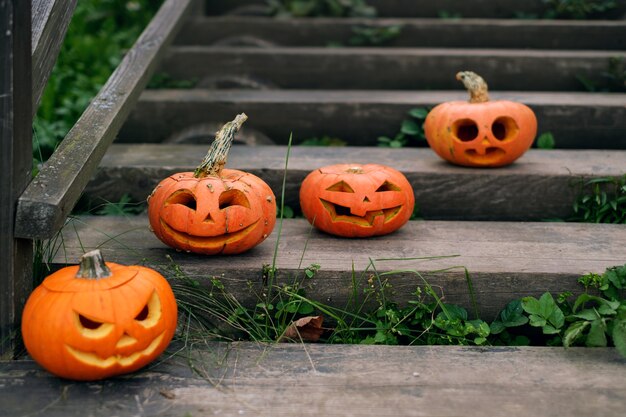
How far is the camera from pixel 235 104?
4.01m

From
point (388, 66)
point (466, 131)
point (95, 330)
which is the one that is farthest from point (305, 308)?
point (388, 66)

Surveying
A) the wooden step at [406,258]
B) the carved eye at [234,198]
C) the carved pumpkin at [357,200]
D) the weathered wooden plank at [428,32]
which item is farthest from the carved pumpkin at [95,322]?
the weathered wooden plank at [428,32]

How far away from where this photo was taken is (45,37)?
2.50 meters

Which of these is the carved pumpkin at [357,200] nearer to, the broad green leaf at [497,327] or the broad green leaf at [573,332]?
the broad green leaf at [497,327]

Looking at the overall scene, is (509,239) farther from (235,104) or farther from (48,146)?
(48,146)

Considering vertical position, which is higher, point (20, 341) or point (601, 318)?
point (601, 318)

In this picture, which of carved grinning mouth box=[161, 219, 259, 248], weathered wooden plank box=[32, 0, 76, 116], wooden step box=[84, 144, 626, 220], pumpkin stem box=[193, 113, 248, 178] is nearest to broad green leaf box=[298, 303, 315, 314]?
carved grinning mouth box=[161, 219, 259, 248]

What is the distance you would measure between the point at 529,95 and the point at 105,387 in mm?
2944

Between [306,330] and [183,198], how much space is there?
2.02 ft

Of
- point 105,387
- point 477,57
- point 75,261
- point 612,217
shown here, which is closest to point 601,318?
→ point 612,217

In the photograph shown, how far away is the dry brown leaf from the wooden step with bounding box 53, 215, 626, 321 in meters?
0.09

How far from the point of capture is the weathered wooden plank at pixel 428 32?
480cm

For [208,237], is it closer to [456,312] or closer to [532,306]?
[456,312]

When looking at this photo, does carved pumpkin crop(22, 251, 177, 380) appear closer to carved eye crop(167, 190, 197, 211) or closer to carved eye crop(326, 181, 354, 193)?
carved eye crop(167, 190, 197, 211)
